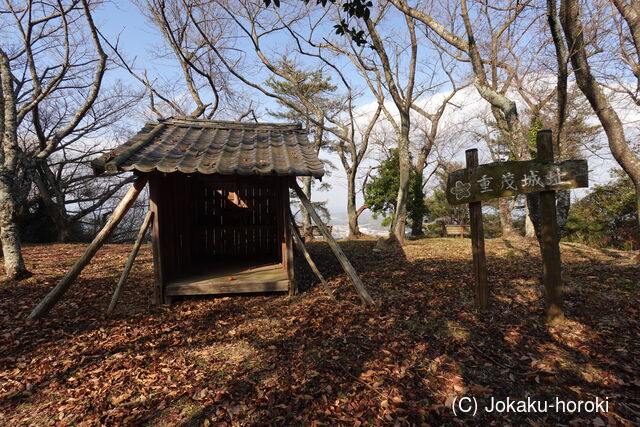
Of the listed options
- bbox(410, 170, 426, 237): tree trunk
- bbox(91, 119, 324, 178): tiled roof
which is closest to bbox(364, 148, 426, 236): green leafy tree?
bbox(410, 170, 426, 237): tree trunk

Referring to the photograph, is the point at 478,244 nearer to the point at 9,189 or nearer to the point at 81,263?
the point at 81,263

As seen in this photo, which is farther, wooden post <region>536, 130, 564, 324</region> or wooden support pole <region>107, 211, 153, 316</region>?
wooden support pole <region>107, 211, 153, 316</region>

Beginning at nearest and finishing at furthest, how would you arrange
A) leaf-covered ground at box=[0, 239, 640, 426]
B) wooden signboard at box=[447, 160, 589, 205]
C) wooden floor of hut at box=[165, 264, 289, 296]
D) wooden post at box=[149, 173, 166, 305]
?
leaf-covered ground at box=[0, 239, 640, 426] → wooden signboard at box=[447, 160, 589, 205] → wooden post at box=[149, 173, 166, 305] → wooden floor of hut at box=[165, 264, 289, 296]

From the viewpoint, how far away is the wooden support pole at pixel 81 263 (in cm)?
459

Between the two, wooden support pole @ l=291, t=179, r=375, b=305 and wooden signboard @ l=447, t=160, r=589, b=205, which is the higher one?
wooden signboard @ l=447, t=160, r=589, b=205

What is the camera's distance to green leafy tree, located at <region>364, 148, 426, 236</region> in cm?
1992

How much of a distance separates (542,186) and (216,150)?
5.16 meters

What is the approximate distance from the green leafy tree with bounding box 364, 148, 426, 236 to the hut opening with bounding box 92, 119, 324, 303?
1216 centimetres

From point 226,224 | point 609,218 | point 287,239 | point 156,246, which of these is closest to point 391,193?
point 609,218

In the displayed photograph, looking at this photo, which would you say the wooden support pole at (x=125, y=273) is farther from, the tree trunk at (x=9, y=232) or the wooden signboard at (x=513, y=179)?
the wooden signboard at (x=513, y=179)

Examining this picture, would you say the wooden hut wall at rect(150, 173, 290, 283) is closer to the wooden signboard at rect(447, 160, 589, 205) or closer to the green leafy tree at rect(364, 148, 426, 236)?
the wooden signboard at rect(447, 160, 589, 205)

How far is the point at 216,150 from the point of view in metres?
5.75

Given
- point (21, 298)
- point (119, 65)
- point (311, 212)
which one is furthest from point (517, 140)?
point (119, 65)

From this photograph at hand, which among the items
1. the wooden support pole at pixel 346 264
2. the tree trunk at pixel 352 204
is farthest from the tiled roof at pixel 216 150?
the tree trunk at pixel 352 204
